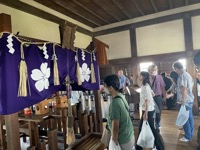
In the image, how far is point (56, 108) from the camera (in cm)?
378

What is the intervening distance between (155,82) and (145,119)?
1.00 m

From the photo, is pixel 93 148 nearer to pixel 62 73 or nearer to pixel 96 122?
pixel 96 122

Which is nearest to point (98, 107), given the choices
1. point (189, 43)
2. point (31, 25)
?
point (31, 25)

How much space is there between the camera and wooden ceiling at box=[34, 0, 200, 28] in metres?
4.02

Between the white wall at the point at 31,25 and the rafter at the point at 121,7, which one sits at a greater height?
the rafter at the point at 121,7

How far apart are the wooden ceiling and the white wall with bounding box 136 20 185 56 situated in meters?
0.53

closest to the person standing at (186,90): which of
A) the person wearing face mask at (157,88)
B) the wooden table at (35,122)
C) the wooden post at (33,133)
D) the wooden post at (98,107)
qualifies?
the person wearing face mask at (157,88)

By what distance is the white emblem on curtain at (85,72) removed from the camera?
8.62 feet

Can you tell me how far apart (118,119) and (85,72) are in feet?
4.07

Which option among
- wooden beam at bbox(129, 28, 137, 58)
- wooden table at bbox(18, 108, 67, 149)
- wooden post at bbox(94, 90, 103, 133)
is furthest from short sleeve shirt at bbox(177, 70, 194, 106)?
wooden beam at bbox(129, 28, 137, 58)

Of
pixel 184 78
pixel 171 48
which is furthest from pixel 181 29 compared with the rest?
pixel 184 78

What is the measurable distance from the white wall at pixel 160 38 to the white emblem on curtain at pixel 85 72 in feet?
11.2

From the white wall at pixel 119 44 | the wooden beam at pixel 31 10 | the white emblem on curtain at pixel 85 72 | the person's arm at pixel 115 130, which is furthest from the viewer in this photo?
the white wall at pixel 119 44

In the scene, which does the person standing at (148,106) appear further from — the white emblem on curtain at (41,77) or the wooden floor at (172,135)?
the white emblem on curtain at (41,77)
